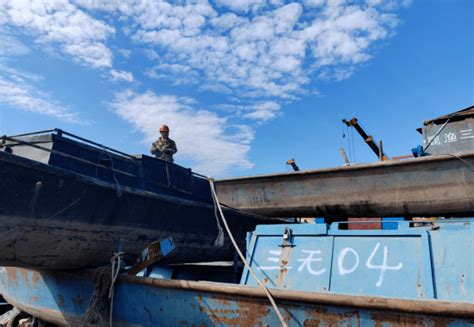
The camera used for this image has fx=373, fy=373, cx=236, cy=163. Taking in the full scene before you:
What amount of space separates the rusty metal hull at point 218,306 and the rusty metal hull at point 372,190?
2001mm

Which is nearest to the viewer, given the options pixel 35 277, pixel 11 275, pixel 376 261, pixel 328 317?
pixel 328 317

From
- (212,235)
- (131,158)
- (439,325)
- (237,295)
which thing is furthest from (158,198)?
(439,325)

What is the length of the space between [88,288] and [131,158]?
173 cm

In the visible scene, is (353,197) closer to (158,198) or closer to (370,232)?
(370,232)

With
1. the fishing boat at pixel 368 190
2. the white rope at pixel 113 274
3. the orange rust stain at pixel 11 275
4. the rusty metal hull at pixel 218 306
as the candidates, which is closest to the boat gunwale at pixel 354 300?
the rusty metal hull at pixel 218 306

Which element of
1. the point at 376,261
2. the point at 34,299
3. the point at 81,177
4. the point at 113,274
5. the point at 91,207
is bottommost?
the point at 34,299

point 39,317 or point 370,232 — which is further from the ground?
point 370,232

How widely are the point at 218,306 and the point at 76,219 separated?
1.85m

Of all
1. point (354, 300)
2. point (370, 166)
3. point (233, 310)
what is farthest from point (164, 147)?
point (354, 300)

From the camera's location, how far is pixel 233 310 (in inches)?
121

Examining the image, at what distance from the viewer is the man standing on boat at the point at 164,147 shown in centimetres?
634

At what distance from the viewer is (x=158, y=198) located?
190 inches

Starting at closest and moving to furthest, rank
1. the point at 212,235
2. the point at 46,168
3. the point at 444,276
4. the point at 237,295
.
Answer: the point at 444,276, the point at 237,295, the point at 46,168, the point at 212,235

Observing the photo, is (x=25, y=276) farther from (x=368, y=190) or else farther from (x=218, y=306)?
(x=368, y=190)
